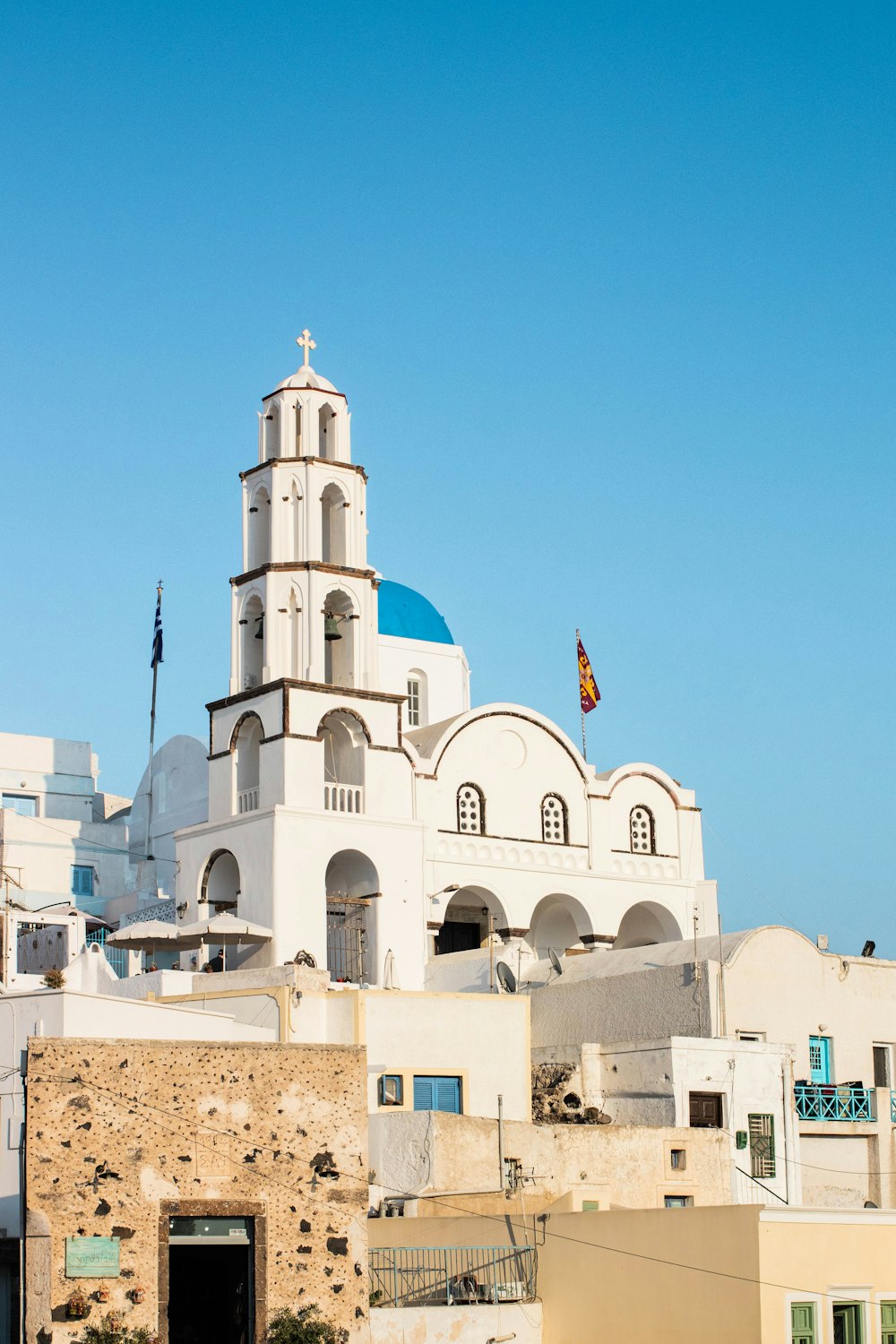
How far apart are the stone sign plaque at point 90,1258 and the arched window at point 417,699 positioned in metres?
27.0

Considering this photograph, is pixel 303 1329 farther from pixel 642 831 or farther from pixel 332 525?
pixel 642 831

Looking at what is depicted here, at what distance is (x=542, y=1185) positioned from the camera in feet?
106

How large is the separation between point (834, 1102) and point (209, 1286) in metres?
12.8

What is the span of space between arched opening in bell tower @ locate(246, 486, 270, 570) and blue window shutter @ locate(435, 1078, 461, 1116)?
14311mm

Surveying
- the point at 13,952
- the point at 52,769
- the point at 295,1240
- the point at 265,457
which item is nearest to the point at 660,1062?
the point at 295,1240

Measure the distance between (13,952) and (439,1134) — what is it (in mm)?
12472

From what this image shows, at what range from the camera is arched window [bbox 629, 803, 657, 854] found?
48125mm

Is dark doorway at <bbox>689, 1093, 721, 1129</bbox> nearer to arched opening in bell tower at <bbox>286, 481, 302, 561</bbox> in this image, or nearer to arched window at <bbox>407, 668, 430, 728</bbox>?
arched opening in bell tower at <bbox>286, 481, 302, 561</bbox>

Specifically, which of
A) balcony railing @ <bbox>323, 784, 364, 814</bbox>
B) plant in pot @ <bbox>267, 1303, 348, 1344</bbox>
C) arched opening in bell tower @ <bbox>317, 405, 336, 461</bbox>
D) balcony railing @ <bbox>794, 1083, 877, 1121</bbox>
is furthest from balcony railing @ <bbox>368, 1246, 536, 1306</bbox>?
arched opening in bell tower @ <bbox>317, 405, 336, 461</bbox>

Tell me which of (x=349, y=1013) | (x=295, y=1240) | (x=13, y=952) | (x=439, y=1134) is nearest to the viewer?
(x=295, y=1240)

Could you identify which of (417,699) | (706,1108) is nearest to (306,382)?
(417,699)

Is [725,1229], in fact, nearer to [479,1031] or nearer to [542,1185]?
[542,1185]

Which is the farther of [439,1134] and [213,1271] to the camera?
[439,1134]

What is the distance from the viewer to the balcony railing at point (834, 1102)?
36438 millimetres
